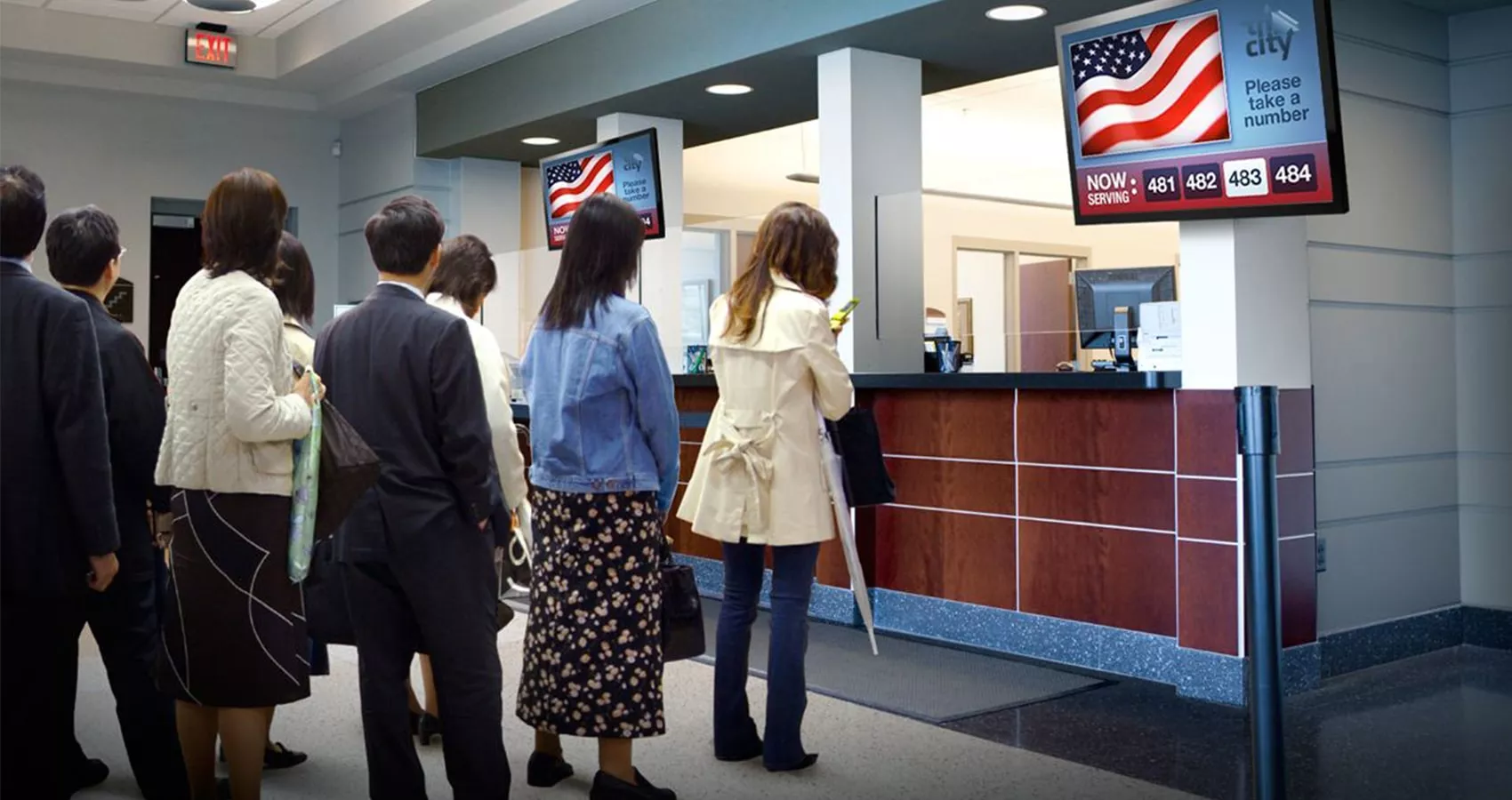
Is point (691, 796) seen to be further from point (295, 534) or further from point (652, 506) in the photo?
point (295, 534)

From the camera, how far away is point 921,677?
14.7 ft

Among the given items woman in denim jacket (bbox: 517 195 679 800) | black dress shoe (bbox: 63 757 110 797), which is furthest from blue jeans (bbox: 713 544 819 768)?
black dress shoe (bbox: 63 757 110 797)

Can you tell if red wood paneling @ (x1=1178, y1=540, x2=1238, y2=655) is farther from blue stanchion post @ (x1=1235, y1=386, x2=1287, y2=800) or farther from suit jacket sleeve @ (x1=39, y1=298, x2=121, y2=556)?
suit jacket sleeve @ (x1=39, y1=298, x2=121, y2=556)

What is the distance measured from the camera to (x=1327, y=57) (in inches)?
155

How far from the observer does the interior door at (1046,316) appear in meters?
5.44

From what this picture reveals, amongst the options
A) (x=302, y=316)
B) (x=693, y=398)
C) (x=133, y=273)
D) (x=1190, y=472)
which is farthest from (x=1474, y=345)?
(x=133, y=273)

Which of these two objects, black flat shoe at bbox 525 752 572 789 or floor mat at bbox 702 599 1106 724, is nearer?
black flat shoe at bbox 525 752 572 789

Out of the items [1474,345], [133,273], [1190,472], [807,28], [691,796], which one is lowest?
[691,796]

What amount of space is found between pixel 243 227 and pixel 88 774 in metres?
1.53

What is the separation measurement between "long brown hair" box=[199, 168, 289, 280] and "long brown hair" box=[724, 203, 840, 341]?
3.92ft

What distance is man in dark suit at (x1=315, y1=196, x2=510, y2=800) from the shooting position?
2.64 m

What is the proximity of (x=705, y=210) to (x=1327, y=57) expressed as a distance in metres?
8.09

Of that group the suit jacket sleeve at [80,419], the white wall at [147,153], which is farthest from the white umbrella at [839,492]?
the white wall at [147,153]

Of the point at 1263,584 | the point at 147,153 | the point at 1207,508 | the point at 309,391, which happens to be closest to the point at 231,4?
the point at 147,153
